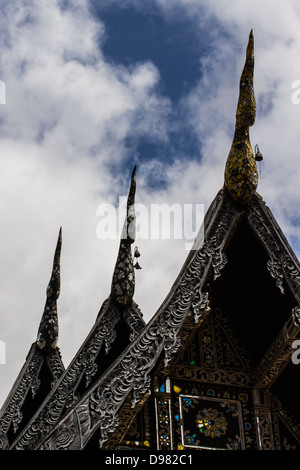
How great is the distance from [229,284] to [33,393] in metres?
3.26

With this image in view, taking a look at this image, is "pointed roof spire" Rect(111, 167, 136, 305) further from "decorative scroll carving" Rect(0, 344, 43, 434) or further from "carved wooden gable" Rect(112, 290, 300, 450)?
"decorative scroll carving" Rect(0, 344, 43, 434)

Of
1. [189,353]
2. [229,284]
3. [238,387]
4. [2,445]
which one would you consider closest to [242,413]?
[238,387]

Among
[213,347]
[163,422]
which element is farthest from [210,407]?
[213,347]

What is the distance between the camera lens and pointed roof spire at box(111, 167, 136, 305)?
8.09 meters

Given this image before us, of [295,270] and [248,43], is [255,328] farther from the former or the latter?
[248,43]

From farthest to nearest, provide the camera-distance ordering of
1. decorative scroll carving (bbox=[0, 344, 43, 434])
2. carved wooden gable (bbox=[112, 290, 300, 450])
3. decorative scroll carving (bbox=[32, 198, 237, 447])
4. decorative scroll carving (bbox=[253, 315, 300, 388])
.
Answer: decorative scroll carving (bbox=[0, 344, 43, 434]) → carved wooden gable (bbox=[112, 290, 300, 450]) → decorative scroll carving (bbox=[253, 315, 300, 388]) → decorative scroll carving (bbox=[32, 198, 237, 447])

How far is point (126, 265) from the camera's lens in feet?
26.7

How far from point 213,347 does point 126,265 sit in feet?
4.08

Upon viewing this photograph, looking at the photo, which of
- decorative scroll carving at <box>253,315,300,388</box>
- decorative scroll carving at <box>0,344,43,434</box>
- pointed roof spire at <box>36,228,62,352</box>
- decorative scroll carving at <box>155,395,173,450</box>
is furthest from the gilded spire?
decorative scroll carving at <box>0,344,43,434</box>

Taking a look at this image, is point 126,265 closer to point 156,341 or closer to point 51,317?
point 156,341

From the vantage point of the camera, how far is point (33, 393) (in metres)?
9.77

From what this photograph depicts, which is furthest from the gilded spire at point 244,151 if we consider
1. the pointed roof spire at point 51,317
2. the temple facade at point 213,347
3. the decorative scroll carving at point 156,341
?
the pointed roof spire at point 51,317

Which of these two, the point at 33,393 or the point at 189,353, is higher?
the point at 33,393

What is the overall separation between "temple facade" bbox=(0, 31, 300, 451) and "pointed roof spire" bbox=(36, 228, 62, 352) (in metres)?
1.45
